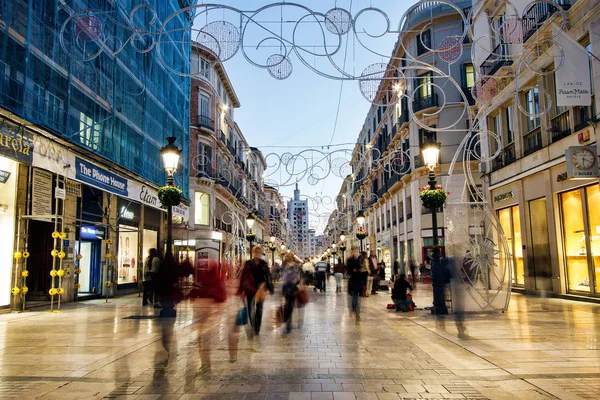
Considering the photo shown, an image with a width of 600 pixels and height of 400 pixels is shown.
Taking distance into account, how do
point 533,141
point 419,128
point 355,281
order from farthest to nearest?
1. point 419,128
2. point 533,141
3. point 355,281

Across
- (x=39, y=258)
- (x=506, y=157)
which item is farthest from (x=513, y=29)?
(x=39, y=258)

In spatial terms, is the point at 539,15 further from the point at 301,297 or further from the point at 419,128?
the point at 419,128

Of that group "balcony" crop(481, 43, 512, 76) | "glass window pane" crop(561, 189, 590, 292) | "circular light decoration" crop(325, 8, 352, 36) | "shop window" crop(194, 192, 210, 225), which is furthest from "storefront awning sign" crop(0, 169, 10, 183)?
"shop window" crop(194, 192, 210, 225)

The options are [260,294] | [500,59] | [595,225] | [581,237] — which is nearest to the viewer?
[260,294]

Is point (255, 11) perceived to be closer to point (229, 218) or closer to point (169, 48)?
point (169, 48)

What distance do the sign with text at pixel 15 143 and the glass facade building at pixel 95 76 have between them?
408 millimetres

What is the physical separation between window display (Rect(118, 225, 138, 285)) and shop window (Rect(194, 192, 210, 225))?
47.8ft

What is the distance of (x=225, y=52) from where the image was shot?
30.3ft

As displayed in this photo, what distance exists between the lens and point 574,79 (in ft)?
42.1

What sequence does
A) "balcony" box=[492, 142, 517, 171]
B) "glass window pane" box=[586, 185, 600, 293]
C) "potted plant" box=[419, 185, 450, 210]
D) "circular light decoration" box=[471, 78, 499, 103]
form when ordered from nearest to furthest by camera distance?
"potted plant" box=[419, 185, 450, 210], "glass window pane" box=[586, 185, 600, 293], "balcony" box=[492, 142, 517, 171], "circular light decoration" box=[471, 78, 499, 103]

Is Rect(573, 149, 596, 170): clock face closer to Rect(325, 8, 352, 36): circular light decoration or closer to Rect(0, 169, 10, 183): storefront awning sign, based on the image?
Rect(325, 8, 352, 36): circular light decoration

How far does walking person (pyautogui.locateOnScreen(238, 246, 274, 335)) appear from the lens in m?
8.67

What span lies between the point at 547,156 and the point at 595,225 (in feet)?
10.8

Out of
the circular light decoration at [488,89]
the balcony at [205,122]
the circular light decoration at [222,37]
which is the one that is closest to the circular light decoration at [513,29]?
the circular light decoration at [222,37]
